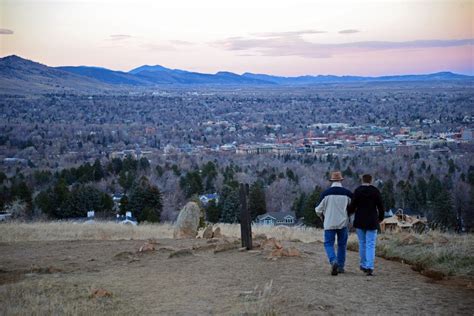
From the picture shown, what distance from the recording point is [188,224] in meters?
18.6

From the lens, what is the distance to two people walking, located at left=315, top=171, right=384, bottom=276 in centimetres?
1112

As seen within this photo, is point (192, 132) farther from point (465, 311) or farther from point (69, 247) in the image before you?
point (465, 311)

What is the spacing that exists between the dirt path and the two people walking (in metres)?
0.36

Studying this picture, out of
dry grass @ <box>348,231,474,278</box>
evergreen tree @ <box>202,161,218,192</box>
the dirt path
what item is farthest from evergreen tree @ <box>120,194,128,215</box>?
dry grass @ <box>348,231,474,278</box>

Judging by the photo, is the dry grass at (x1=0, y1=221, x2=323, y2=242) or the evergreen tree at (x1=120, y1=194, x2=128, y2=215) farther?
the evergreen tree at (x1=120, y1=194, x2=128, y2=215)

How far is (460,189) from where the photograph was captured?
145ft

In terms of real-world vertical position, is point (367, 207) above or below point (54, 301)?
above

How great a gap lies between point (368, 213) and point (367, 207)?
102 mm

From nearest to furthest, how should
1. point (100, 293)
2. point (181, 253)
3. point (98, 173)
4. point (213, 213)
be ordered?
1. point (100, 293)
2. point (181, 253)
3. point (213, 213)
4. point (98, 173)

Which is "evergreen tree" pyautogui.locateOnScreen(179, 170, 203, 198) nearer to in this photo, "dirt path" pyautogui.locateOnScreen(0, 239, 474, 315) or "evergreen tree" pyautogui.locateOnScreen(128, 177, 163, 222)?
"evergreen tree" pyautogui.locateOnScreen(128, 177, 163, 222)

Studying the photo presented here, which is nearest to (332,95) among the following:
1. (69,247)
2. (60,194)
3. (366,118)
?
(366,118)

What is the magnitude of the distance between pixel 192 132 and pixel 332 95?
236 feet

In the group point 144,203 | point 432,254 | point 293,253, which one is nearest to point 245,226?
point 293,253

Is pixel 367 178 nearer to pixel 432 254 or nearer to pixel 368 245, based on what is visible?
pixel 368 245
